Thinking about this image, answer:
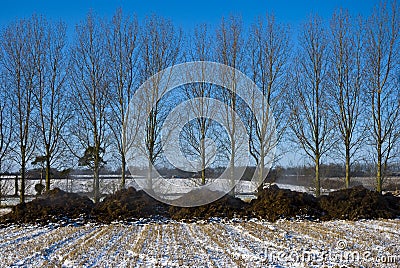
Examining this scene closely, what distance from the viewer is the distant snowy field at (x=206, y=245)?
6.68 m

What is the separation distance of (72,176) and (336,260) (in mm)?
18111

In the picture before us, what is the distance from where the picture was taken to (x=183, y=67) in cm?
1680

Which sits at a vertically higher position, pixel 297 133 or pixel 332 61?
pixel 332 61

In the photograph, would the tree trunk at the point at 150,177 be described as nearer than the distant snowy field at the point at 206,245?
No

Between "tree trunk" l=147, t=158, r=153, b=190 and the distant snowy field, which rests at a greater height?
"tree trunk" l=147, t=158, r=153, b=190

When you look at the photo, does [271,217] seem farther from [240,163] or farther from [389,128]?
[389,128]

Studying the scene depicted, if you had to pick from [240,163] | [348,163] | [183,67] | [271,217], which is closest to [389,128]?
[348,163]

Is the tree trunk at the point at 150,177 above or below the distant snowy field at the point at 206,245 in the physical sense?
above

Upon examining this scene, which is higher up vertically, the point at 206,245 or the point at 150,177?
the point at 150,177

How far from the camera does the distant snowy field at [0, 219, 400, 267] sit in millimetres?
6676

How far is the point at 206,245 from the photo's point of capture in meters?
8.20

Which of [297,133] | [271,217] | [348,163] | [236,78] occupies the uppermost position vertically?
[236,78]

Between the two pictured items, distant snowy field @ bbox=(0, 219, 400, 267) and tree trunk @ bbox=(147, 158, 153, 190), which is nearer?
distant snowy field @ bbox=(0, 219, 400, 267)

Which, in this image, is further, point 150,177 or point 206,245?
point 150,177
